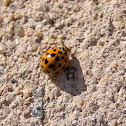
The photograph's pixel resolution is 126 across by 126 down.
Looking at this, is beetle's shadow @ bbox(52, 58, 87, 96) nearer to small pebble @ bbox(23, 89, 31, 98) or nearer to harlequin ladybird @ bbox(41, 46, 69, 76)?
harlequin ladybird @ bbox(41, 46, 69, 76)

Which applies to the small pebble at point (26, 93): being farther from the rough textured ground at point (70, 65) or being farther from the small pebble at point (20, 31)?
the small pebble at point (20, 31)

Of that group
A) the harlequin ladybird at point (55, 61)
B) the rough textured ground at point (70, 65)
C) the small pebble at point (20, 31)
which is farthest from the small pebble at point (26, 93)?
the small pebble at point (20, 31)

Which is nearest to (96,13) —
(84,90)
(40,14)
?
(40,14)

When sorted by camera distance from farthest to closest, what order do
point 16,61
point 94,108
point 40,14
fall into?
point 40,14 < point 16,61 < point 94,108

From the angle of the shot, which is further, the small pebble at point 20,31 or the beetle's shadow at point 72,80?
the small pebble at point 20,31

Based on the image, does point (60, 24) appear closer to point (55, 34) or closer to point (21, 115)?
point (55, 34)

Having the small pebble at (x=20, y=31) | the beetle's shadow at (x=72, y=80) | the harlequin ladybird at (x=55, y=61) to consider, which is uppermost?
the small pebble at (x=20, y=31)

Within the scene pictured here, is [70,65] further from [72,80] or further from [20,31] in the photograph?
[20,31]
